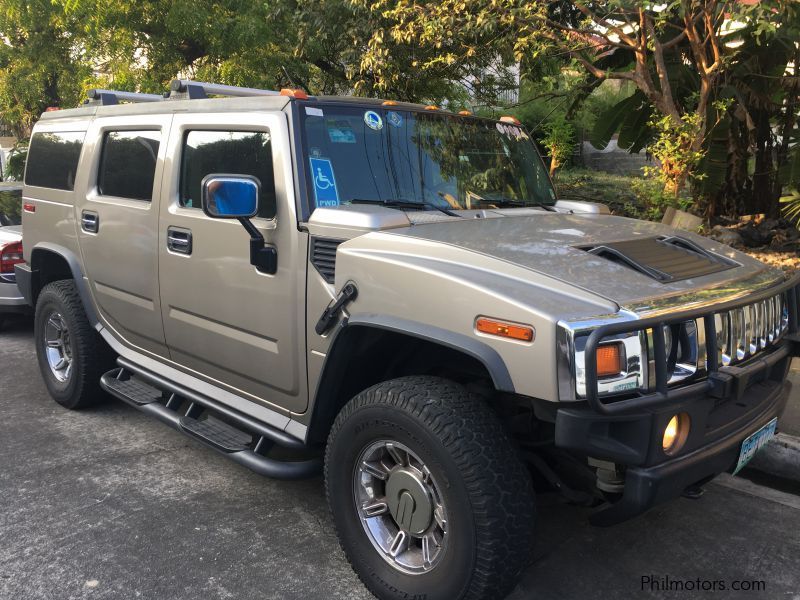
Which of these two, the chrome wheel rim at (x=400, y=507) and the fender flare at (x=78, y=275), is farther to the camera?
the fender flare at (x=78, y=275)

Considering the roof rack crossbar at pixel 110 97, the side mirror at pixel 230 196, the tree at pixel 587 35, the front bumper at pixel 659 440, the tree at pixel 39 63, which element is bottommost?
the front bumper at pixel 659 440

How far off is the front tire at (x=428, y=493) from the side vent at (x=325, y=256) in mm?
540

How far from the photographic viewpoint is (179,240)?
386 cm

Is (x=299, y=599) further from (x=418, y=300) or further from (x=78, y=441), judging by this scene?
(x=78, y=441)

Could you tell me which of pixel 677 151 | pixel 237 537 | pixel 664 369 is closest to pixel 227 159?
pixel 237 537

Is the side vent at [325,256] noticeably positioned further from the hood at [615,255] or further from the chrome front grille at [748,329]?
the chrome front grille at [748,329]

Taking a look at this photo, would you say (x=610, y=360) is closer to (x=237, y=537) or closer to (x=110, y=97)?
(x=237, y=537)

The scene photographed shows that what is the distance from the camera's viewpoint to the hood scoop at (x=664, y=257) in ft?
9.35

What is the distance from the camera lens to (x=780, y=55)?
8312 mm

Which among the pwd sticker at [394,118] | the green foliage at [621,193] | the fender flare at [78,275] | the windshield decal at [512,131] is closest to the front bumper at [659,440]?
the pwd sticker at [394,118]

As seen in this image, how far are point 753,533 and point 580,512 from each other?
0.81m

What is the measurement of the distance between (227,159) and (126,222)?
3.13ft

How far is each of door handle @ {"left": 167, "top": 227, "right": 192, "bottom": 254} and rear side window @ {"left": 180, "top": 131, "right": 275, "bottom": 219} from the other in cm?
15

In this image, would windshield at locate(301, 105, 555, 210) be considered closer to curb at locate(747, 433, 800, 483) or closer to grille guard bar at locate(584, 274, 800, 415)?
grille guard bar at locate(584, 274, 800, 415)
